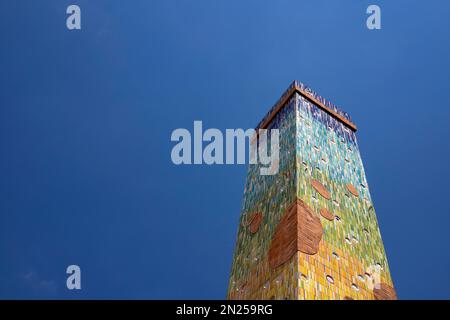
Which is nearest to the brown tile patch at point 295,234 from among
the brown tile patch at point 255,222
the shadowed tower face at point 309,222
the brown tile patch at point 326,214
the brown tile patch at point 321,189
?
the shadowed tower face at point 309,222

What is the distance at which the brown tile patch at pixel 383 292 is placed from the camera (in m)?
12.1

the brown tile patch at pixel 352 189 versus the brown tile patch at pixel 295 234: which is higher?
the brown tile patch at pixel 352 189

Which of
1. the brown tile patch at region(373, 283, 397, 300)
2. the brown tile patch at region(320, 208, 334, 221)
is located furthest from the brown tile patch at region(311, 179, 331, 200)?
the brown tile patch at region(373, 283, 397, 300)

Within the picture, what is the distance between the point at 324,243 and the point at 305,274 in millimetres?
1488

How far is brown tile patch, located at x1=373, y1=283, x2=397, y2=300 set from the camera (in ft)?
39.7

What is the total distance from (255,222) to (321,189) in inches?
85.5

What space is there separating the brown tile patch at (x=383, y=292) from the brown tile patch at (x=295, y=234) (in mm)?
1974

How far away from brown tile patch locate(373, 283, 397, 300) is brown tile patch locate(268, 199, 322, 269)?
197 centimetres

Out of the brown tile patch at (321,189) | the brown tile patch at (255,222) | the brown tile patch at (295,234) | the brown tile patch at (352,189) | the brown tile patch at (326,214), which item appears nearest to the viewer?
the brown tile patch at (295,234)

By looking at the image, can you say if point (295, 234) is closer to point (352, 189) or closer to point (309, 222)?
point (309, 222)

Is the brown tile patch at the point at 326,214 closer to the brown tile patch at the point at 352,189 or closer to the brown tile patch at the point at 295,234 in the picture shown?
the brown tile patch at the point at 295,234

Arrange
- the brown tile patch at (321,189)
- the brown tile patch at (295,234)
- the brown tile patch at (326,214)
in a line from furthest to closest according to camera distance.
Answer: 1. the brown tile patch at (321,189)
2. the brown tile patch at (326,214)
3. the brown tile patch at (295,234)

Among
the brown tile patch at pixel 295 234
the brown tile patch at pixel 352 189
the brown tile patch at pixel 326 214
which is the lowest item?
the brown tile patch at pixel 295 234
